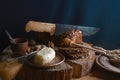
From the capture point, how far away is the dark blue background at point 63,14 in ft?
4.10

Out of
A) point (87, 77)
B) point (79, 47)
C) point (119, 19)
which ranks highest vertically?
point (119, 19)

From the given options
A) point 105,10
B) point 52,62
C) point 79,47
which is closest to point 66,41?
point 79,47

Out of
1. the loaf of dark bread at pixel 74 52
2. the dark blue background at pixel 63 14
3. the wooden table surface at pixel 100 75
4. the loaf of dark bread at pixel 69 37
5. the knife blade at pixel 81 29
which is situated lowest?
the wooden table surface at pixel 100 75

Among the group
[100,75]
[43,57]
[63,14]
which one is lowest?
[100,75]

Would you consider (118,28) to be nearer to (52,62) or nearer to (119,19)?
(119,19)

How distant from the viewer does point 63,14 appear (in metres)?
1.27

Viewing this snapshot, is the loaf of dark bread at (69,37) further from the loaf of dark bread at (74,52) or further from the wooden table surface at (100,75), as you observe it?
the wooden table surface at (100,75)

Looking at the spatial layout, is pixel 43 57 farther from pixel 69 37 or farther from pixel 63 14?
pixel 63 14

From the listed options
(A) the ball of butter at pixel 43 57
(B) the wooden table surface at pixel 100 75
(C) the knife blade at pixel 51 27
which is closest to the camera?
(A) the ball of butter at pixel 43 57

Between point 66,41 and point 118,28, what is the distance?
32cm

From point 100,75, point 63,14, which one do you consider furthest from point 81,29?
point 100,75

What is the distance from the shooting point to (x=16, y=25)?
1285 millimetres

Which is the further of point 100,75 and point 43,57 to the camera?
point 100,75

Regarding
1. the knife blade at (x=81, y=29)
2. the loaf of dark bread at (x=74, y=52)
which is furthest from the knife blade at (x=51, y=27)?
the loaf of dark bread at (x=74, y=52)
